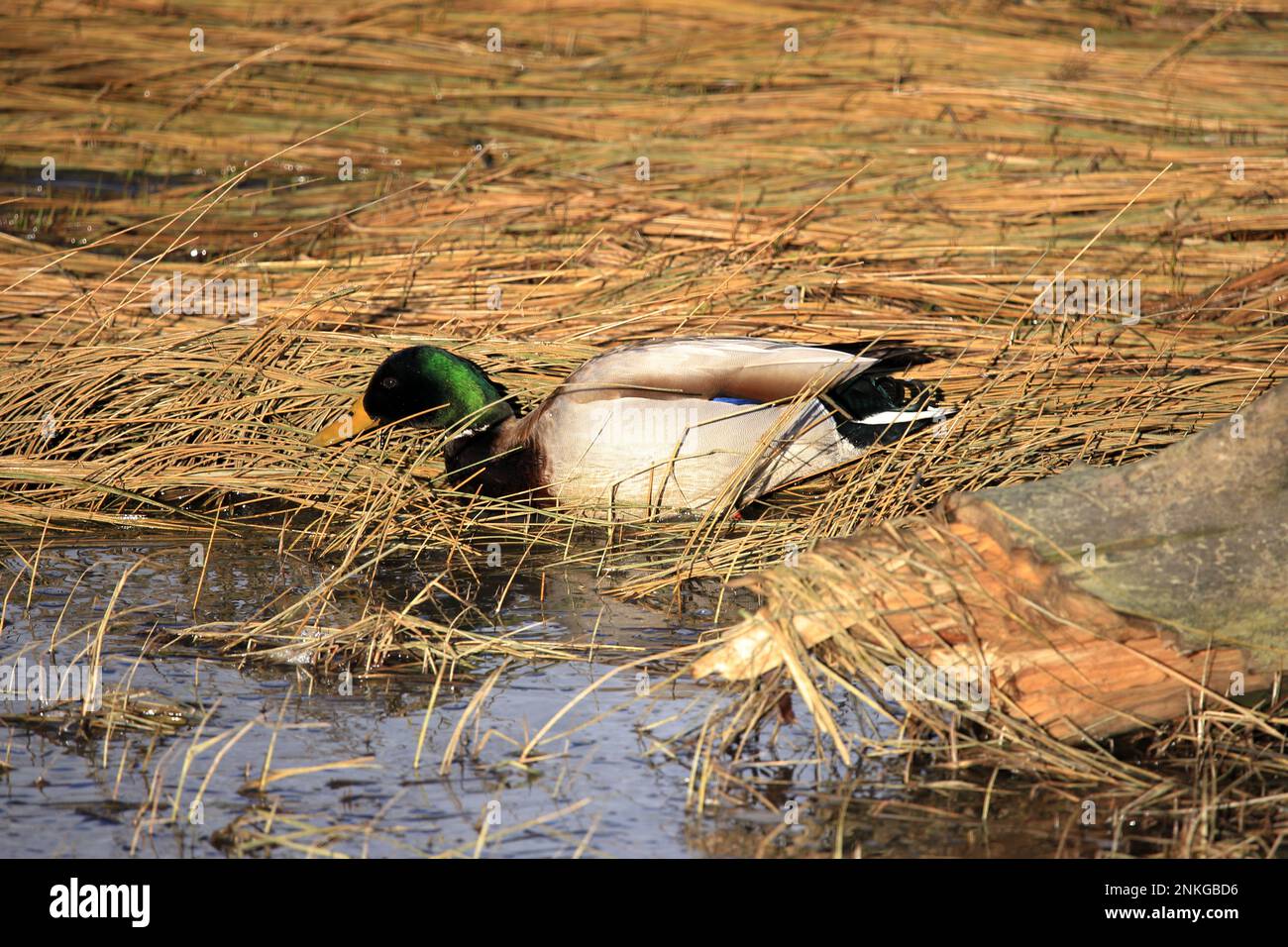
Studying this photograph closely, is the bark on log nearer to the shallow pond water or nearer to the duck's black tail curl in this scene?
the shallow pond water

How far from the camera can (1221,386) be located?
4.66 metres

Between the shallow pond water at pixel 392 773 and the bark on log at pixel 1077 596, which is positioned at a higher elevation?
the bark on log at pixel 1077 596

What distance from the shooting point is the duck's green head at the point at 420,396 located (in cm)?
460

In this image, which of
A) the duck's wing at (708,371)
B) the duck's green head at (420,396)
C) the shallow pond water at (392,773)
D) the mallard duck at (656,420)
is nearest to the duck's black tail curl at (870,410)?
the mallard duck at (656,420)

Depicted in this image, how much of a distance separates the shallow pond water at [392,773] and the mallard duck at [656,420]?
0.89 m

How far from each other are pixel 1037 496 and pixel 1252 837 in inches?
26.5

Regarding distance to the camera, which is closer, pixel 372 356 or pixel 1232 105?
pixel 372 356

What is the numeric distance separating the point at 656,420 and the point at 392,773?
6.19 ft

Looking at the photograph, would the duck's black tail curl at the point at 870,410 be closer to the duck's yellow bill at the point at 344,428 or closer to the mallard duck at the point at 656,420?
the mallard duck at the point at 656,420

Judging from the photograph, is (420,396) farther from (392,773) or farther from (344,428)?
(392,773)

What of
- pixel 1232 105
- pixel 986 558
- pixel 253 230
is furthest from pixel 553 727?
pixel 1232 105

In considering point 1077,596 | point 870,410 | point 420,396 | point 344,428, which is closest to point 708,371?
point 870,410

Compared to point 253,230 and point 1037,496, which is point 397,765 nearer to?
point 1037,496

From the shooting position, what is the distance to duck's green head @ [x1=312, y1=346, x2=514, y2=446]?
4.60 m
